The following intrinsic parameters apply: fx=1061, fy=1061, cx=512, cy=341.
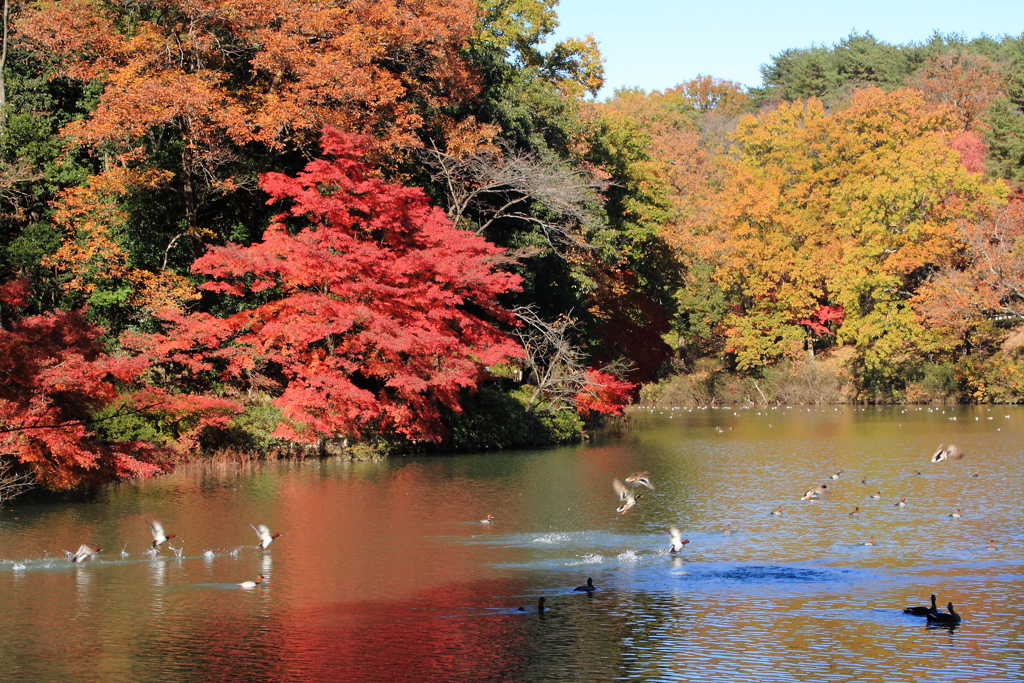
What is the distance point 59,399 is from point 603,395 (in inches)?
668

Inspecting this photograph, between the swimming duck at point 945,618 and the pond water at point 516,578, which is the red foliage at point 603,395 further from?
the swimming duck at point 945,618

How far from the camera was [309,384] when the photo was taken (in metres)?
24.4

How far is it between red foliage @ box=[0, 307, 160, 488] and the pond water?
730 millimetres

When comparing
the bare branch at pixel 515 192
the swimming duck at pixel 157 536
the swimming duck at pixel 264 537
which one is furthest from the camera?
the bare branch at pixel 515 192

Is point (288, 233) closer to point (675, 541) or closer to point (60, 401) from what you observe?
point (60, 401)

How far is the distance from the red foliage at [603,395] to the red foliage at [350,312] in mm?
5129

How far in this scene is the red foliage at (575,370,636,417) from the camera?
3033cm

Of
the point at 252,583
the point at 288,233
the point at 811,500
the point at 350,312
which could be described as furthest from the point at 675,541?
the point at 288,233

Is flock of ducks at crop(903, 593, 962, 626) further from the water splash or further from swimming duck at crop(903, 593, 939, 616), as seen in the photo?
the water splash

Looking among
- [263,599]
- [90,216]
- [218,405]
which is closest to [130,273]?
[90,216]

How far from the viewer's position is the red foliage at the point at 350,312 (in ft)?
78.1

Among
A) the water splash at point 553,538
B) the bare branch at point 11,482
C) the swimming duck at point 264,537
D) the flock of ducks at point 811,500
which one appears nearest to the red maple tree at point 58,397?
the bare branch at point 11,482

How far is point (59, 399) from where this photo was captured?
18141 mm

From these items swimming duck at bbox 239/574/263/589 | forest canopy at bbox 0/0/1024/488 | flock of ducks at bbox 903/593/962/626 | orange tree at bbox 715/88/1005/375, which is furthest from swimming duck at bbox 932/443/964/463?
orange tree at bbox 715/88/1005/375
